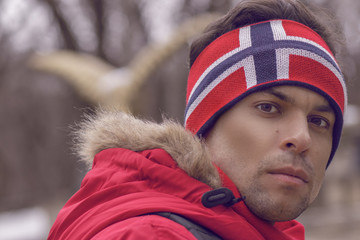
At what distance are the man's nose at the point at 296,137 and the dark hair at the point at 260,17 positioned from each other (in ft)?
1.50

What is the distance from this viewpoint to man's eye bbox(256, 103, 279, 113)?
1.74 m

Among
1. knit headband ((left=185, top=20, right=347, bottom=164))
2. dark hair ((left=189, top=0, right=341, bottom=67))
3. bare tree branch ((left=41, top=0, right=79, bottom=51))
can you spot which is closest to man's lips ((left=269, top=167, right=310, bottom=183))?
knit headband ((left=185, top=20, right=347, bottom=164))

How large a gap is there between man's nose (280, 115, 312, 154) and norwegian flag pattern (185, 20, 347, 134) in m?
0.16

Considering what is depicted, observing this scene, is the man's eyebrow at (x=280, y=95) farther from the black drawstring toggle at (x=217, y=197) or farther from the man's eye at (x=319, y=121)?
the black drawstring toggle at (x=217, y=197)

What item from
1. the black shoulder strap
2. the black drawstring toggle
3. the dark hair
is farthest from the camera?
the dark hair

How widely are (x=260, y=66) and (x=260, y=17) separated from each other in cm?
23

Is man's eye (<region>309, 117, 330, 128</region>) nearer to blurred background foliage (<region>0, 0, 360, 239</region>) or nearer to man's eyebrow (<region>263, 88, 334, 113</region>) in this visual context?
man's eyebrow (<region>263, 88, 334, 113</region>)

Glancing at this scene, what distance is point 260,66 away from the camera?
1.79 meters

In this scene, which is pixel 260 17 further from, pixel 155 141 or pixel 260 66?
pixel 155 141

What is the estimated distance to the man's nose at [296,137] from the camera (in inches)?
65.6

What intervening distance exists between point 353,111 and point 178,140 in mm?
12567

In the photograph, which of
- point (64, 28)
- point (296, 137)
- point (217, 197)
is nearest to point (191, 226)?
point (217, 197)

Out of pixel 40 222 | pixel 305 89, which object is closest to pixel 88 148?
pixel 305 89

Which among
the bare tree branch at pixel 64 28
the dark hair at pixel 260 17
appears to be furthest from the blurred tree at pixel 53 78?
the dark hair at pixel 260 17
